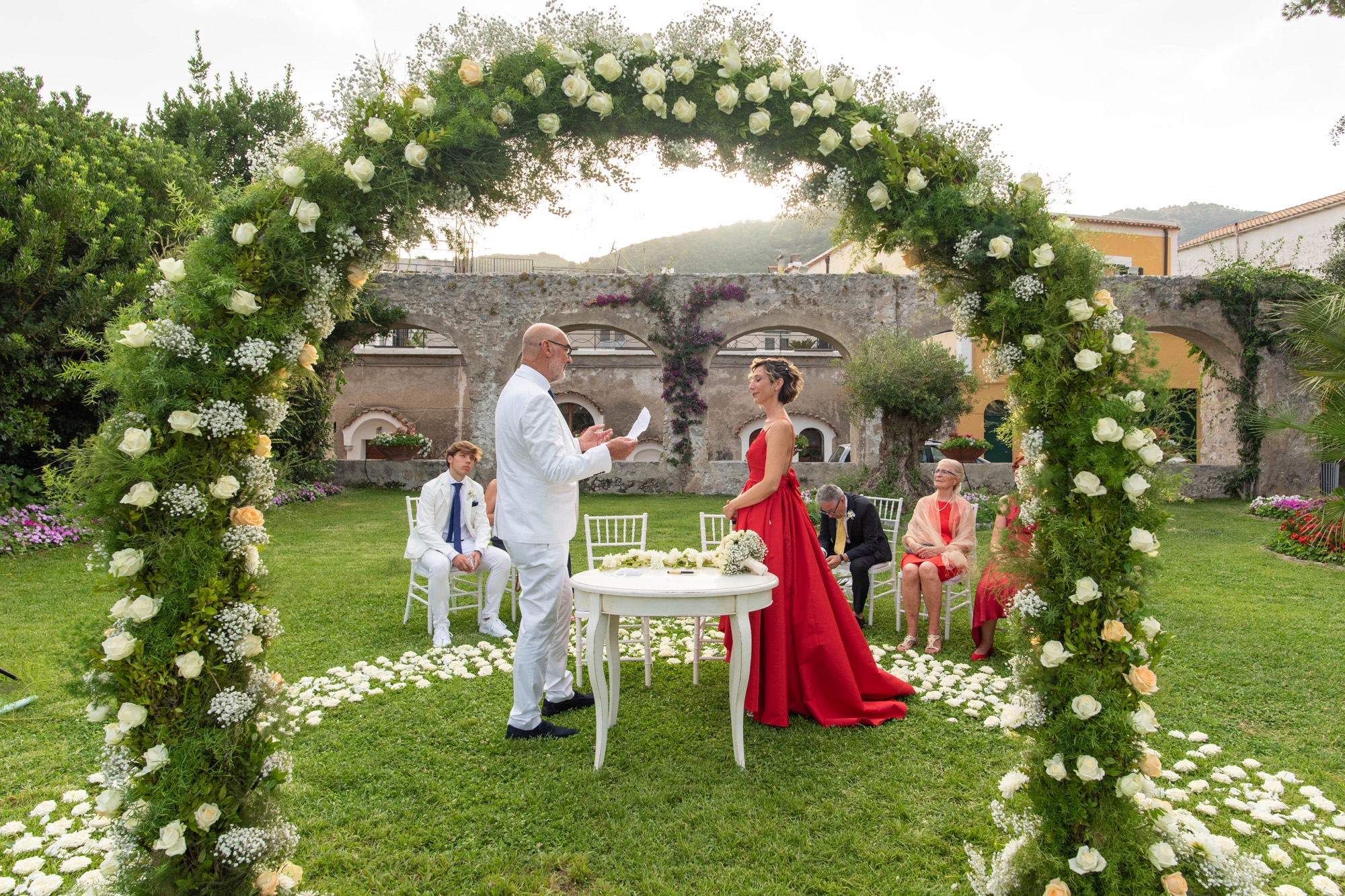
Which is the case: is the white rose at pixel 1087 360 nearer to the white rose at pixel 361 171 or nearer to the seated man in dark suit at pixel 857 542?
the white rose at pixel 361 171

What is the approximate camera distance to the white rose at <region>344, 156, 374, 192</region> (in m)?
2.64

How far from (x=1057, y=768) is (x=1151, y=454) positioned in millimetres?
1031

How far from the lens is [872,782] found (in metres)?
3.40

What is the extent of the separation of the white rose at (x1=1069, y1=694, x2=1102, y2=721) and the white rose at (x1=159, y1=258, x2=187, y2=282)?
320 centimetres

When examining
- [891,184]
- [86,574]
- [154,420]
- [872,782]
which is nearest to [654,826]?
[872,782]

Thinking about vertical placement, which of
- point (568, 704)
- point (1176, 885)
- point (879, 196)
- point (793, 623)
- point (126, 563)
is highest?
point (879, 196)

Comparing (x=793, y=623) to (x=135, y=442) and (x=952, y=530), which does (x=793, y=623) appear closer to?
(x=952, y=530)

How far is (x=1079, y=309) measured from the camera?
8.45 ft

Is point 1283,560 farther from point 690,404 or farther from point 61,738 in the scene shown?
point 61,738

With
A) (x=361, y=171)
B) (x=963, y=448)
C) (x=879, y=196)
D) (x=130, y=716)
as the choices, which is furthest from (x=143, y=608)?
(x=963, y=448)

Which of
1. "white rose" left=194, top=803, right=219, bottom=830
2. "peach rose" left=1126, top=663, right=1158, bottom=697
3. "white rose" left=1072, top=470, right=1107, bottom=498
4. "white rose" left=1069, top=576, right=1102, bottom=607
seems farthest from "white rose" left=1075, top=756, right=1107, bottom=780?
"white rose" left=194, top=803, right=219, bottom=830

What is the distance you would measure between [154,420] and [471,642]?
11.6 feet

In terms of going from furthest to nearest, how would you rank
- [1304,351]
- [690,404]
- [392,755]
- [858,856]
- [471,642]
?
[690,404], [1304,351], [471,642], [392,755], [858,856]

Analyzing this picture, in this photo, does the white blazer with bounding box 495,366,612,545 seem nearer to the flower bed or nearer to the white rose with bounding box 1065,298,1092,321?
the white rose with bounding box 1065,298,1092,321
